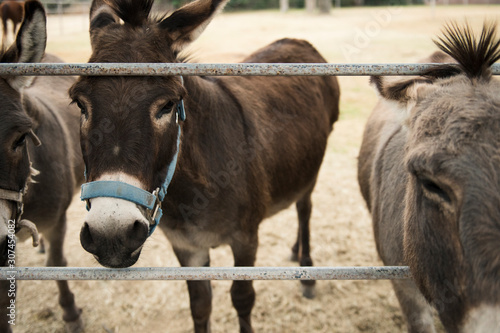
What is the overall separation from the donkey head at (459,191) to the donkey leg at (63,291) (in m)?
2.97

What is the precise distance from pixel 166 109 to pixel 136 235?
65 cm

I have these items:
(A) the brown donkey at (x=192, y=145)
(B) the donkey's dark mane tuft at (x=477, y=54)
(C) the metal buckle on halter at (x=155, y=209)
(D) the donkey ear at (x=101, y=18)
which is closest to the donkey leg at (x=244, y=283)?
(A) the brown donkey at (x=192, y=145)

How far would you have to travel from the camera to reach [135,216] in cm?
167

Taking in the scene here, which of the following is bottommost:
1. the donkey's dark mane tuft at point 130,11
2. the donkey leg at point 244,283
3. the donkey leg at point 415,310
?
the donkey leg at point 244,283

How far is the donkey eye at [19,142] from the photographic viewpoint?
7.68 ft

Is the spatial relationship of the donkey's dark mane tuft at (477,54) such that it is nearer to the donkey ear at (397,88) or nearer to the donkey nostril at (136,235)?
the donkey ear at (397,88)

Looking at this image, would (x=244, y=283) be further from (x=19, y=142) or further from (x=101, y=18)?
(x=101, y=18)

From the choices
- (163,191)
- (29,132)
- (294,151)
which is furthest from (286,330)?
(29,132)

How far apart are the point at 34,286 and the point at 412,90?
4.04 meters

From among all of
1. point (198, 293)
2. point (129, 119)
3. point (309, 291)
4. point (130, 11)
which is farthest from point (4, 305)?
point (309, 291)

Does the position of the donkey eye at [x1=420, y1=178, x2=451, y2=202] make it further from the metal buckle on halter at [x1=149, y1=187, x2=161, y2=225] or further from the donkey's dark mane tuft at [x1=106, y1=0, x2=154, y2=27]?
the donkey's dark mane tuft at [x1=106, y1=0, x2=154, y2=27]

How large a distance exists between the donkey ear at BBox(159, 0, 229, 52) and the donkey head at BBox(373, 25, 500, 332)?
1.15m

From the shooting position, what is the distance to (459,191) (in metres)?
1.35

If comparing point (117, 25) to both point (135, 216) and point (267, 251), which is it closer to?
point (135, 216)
